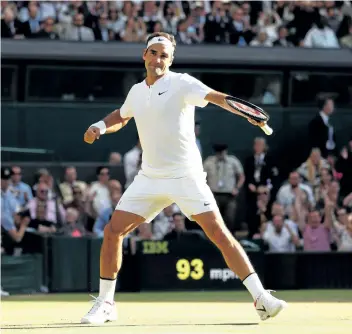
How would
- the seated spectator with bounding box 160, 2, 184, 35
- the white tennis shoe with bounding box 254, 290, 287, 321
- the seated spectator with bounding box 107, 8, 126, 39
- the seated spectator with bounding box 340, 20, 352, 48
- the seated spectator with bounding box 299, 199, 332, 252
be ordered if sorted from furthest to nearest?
1. the seated spectator with bounding box 340, 20, 352, 48
2. the seated spectator with bounding box 160, 2, 184, 35
3. the seated spectator with bounding box 107, 8, 126, 39
4. the seated spectator with bounding box 299, 199, 332, 252
5. the white tennis shoe with bounding box 254, 290, 287, 321

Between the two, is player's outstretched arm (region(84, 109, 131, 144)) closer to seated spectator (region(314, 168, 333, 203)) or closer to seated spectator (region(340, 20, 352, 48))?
seated spectator (region(314, 168, 333, 203))

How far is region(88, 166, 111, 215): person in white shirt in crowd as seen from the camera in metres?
17.6

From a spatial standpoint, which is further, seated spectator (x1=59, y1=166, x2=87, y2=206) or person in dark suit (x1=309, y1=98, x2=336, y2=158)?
person in dark suit (x1=309, y1=98, x2=336, y2=158)

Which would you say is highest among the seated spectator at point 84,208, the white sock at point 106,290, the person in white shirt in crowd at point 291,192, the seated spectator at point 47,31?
the seated spectator at point 47,31

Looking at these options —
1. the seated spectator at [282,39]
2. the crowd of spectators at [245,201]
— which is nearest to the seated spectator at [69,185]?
the crowd of spectators at [245,201]

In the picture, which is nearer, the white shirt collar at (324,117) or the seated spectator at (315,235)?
the seated spectator at (315,235)

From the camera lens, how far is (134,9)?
845 inches

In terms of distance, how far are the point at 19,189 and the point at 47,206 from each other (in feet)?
2.27

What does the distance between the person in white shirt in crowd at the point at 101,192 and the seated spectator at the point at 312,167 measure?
11.0ft

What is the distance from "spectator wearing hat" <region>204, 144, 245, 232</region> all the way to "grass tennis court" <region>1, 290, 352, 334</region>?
3182mm

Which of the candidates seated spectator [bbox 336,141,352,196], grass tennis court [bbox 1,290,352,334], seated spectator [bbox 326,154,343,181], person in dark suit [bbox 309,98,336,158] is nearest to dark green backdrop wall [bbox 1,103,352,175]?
person in dark suit [bbox 309,98,336,158]

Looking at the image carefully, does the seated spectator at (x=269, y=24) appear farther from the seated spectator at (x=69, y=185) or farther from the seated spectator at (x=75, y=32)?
the seated spectator at (x=69, y=185)

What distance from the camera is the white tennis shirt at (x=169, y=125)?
915 centimetres

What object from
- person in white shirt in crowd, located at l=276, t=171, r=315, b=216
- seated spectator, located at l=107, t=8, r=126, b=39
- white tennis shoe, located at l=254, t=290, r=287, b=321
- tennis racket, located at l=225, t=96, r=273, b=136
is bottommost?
white tennis shoe, located at l=254, t=290, r=287, b=321
